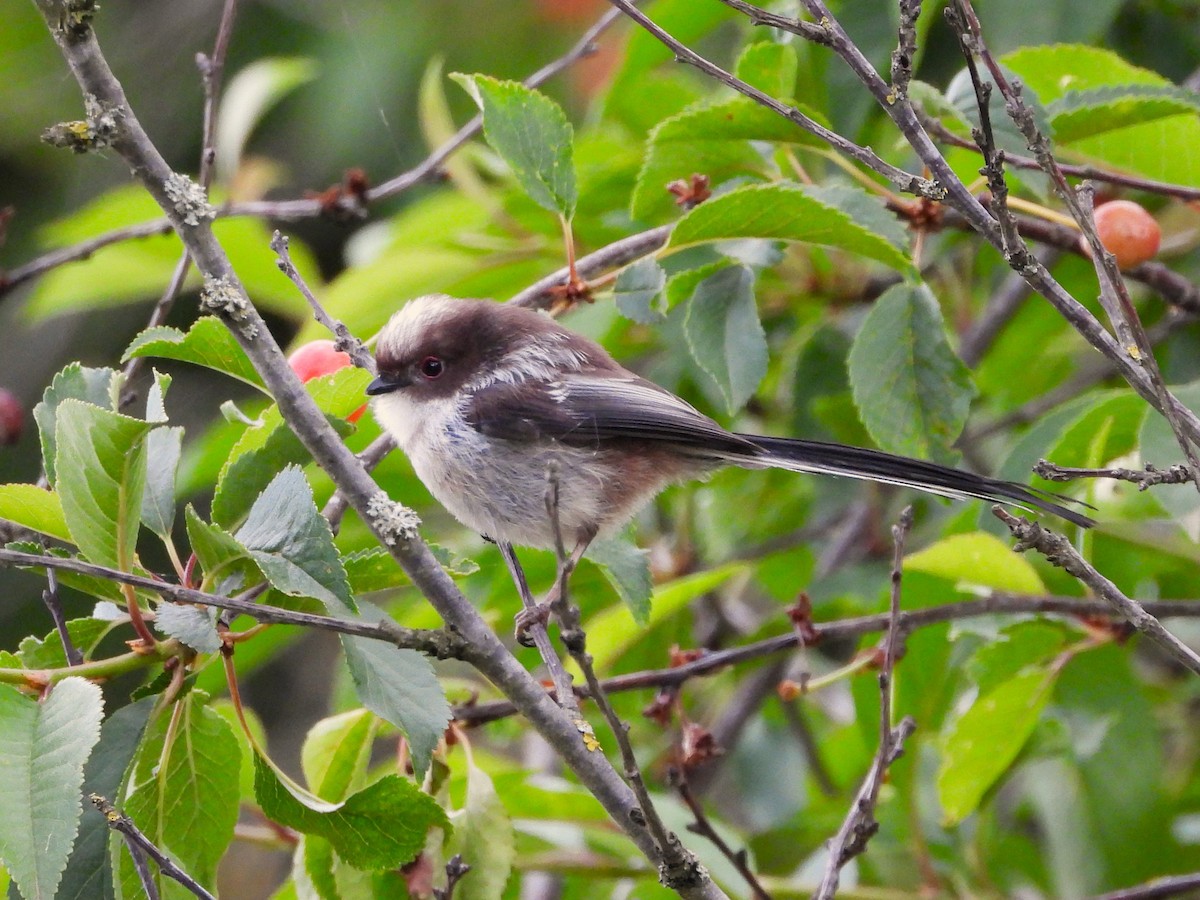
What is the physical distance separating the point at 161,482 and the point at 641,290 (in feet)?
3.50

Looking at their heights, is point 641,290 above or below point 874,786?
above

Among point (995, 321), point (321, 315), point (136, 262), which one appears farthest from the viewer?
point (136, 262)

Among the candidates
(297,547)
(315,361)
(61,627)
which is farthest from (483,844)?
(315,361)

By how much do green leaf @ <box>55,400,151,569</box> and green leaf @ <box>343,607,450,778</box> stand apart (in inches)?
16.4

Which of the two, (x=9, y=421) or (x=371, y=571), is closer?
(x=371, y=571)

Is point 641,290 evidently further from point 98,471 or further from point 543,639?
point 98,471

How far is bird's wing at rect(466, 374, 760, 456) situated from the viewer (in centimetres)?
293

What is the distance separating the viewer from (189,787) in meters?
2.21

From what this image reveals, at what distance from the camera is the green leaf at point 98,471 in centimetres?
194

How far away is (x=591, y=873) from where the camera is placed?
10.5 feet

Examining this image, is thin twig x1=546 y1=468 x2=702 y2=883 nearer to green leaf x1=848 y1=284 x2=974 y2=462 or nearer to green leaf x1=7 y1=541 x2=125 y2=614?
green leaf x1=7 y1=541 x2=125 y2=614

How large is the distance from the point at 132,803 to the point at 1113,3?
3.16 metres

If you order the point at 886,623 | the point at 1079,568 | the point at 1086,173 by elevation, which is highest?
the point at 1086,173

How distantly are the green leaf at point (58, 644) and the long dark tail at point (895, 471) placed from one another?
57.1 inches
